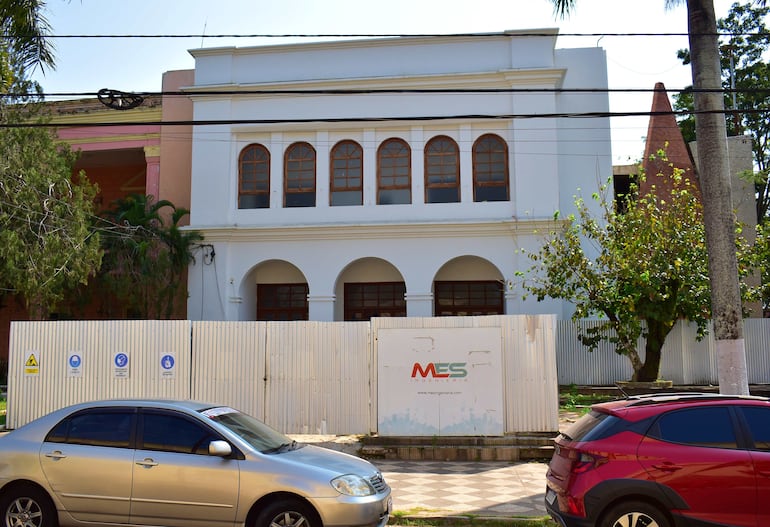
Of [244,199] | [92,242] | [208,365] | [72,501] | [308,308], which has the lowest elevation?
[72,501]

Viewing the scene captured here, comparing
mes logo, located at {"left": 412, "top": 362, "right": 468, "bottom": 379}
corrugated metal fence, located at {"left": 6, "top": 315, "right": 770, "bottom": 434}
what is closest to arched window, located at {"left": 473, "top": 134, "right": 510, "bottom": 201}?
corrugated metal fence, located at {"left": 6, "top": 315, "right": 770, "bottom": 434}

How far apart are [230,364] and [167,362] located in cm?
121

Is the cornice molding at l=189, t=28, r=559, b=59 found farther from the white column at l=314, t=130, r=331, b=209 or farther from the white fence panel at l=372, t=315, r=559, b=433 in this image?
the white fence panel at l=372, t=315, r=559, b=433

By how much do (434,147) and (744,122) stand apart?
17.9 m

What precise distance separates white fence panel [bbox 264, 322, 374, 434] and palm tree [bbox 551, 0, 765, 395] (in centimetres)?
604

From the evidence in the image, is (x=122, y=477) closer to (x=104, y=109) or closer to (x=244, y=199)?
(x=244, y=199)

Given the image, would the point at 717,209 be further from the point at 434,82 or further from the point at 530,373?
the point at 434,82

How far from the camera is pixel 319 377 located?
13.7 m

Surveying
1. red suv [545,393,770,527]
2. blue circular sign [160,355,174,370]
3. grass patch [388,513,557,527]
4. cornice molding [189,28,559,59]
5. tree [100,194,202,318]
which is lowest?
grass patch [388,513,557,527]

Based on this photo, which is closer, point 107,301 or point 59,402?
point 59,402

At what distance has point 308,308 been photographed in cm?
2364

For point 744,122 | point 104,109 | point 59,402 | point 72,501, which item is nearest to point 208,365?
point 59,402

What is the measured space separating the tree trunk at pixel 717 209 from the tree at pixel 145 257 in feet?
50.9

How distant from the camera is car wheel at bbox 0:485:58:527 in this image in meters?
7.51
